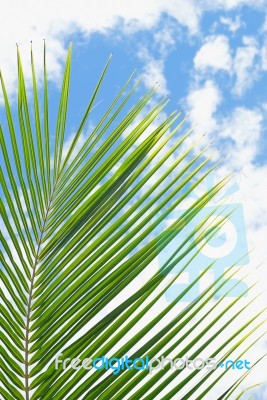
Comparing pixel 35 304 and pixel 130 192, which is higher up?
pixel 130 192

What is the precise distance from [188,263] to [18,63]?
0.69 meters

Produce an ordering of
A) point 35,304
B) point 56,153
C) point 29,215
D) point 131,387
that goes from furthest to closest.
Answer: point 56,153
point 29,215
point 35,304
point 131,387

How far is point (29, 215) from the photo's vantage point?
156 cm

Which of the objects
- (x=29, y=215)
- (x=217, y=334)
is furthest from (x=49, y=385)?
(x=29, y=215)

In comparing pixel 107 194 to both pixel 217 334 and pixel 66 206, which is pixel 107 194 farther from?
pixel 217 334

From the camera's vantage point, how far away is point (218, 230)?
Result: 4.34ft

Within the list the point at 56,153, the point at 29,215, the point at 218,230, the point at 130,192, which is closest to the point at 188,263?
the point at 218,230

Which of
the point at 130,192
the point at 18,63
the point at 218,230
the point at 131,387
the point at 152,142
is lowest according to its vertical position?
the point at 131,387

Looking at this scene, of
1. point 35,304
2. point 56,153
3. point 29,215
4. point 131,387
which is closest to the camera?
point 131,387

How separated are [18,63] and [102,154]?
0.31 m

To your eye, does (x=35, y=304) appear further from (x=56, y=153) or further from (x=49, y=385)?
(x=56, y=153)

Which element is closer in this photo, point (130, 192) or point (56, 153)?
point (130, 192)

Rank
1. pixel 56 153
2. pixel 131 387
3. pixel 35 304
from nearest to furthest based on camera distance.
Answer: pixel 131 387 < pixel 35 304 < pixel 56 153

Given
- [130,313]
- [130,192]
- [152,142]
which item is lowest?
[130,313]
